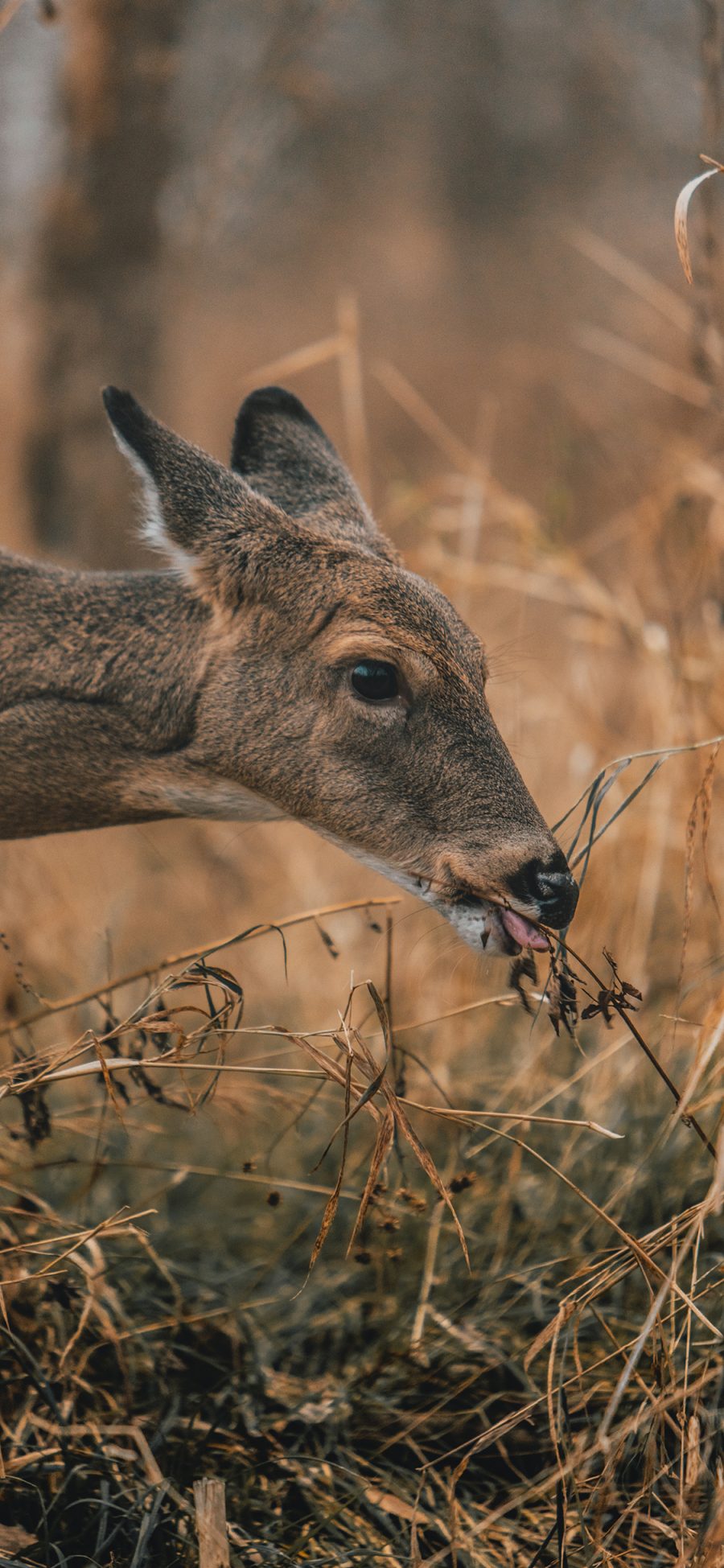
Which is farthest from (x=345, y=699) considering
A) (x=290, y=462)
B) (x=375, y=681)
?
(x=290, y=462)

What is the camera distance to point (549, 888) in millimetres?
2723

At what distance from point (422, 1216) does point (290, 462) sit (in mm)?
1949

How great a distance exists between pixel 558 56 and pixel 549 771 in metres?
10.6

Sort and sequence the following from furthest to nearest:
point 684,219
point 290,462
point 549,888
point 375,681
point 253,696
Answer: point 290,462
point 253,696
point 375,681
point 549,888
point 684,219

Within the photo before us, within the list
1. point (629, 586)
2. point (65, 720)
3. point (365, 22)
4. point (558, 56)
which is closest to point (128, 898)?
point (629, 586)

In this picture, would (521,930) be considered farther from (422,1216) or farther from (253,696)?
(422,1216)

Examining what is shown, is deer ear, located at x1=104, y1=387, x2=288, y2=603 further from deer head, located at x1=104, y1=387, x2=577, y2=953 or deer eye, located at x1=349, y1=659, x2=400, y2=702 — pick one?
deer eye, located at x1=349, y1=659, x2=400, y2=702

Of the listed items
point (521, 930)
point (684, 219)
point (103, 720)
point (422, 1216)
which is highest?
point (684, 219)

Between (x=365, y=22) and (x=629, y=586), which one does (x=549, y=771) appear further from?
(x=365, y=22)

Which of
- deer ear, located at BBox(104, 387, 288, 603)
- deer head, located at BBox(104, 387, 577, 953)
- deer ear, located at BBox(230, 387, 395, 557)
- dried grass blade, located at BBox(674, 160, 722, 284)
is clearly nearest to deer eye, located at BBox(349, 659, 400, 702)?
deer head, located at BBox(104, 387, 577, 953)

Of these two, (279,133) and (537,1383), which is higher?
(279,133)

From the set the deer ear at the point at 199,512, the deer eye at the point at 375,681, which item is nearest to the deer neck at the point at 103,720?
the deer ear at the point at 199,512

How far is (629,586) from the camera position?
520 centimetres

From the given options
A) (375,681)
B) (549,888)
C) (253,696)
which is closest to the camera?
(549,888)
